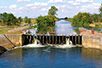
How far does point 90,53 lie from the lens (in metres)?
61.3

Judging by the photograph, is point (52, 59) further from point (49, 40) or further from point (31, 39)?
point (31, 39)

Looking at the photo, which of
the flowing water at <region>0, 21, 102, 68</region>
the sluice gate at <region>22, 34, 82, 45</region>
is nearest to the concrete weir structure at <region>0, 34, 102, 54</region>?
the sluice gate at <region>22, 34, 82, 45</region>

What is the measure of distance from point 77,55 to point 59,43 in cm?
2124

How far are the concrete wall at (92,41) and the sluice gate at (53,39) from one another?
4.08 m

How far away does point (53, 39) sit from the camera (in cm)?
7975

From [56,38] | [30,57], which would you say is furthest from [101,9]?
[30,57]

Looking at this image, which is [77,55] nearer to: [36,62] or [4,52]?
[36,62]

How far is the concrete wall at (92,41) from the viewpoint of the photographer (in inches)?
2697

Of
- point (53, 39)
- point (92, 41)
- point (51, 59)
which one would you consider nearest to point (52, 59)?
point (51, 59)

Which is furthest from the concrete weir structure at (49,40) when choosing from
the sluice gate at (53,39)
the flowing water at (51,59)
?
the flowing water at (51,59)

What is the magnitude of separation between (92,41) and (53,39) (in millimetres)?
20324

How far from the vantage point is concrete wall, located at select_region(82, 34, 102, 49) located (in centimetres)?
6850

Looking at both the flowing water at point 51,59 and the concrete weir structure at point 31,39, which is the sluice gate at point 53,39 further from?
the flowing water at point 51,59

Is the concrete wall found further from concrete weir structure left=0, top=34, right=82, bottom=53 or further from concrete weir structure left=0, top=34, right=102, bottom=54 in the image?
concrete weir structure left=0, top=34, right=82, bottom=53
